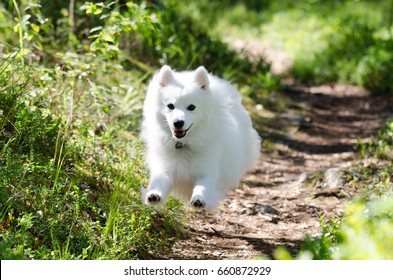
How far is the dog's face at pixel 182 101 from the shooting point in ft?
15.4

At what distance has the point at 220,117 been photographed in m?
5.20

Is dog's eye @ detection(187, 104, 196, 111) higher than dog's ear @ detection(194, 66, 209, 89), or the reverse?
dog's ear @ detection(194, 66, 209, 89)

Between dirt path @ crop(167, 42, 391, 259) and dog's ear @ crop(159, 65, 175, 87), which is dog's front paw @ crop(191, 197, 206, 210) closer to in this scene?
dirt path @ crop(167, 42, 391, 259)

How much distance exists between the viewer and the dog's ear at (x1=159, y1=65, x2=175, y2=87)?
16.2 feet

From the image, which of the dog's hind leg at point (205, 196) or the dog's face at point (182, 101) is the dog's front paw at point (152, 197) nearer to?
the dog's hind leg at point (205, 196)

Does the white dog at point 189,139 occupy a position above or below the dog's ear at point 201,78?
below

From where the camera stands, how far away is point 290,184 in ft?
23.2

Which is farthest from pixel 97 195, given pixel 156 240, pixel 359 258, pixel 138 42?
pixel 138 42

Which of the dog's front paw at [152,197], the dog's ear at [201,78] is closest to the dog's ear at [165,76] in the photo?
the dog's ear at [201,78]

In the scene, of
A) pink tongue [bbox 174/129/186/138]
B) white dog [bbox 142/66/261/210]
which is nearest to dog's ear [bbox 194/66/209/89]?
white dog [bbox 142/66/261/210]

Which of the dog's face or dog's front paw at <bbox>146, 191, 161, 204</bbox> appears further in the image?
the dog's face

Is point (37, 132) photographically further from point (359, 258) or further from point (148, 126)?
point (359, 258)
